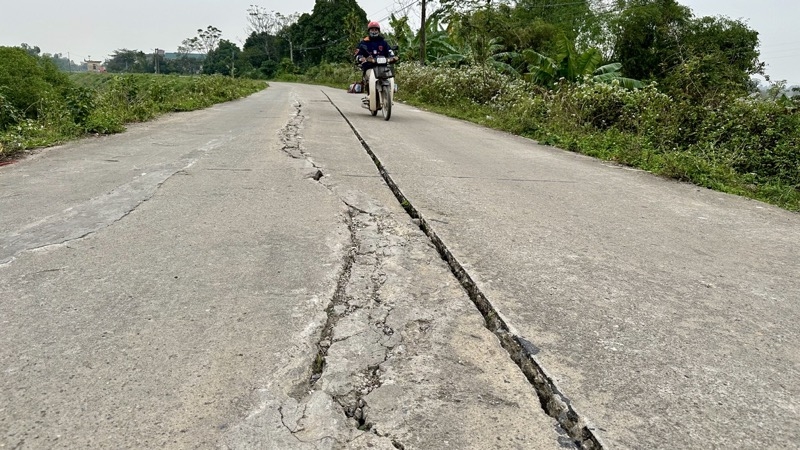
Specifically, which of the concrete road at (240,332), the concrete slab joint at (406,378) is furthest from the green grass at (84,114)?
the concrete slab joint at (406,378)

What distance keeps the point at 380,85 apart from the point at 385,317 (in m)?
7.86

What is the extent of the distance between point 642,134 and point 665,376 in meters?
6.43

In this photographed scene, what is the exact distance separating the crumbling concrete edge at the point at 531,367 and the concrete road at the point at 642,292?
0.08ft

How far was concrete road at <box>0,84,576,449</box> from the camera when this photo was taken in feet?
4.96

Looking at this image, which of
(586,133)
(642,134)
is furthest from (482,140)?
(642,134)

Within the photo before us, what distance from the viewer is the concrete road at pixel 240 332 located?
4.96 feet

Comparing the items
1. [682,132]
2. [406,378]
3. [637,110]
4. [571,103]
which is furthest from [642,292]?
[571,103]

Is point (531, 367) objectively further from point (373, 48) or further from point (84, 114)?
point (373, 48)

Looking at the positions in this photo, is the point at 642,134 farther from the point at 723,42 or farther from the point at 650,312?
the point at 723,42

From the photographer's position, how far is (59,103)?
7766 mm

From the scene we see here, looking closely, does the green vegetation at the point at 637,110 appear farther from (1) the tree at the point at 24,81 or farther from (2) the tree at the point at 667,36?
(2) the tree at the point at 667,36

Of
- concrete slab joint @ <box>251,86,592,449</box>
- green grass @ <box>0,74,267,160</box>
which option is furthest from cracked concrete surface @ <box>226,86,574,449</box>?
green grass @ <box>0,74,267,160</box>

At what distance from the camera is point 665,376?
1802 mm

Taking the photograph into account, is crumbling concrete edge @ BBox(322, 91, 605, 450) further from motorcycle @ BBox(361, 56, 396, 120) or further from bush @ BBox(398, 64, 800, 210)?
motorcycle @ BBox(361, 56, 396, 120)
